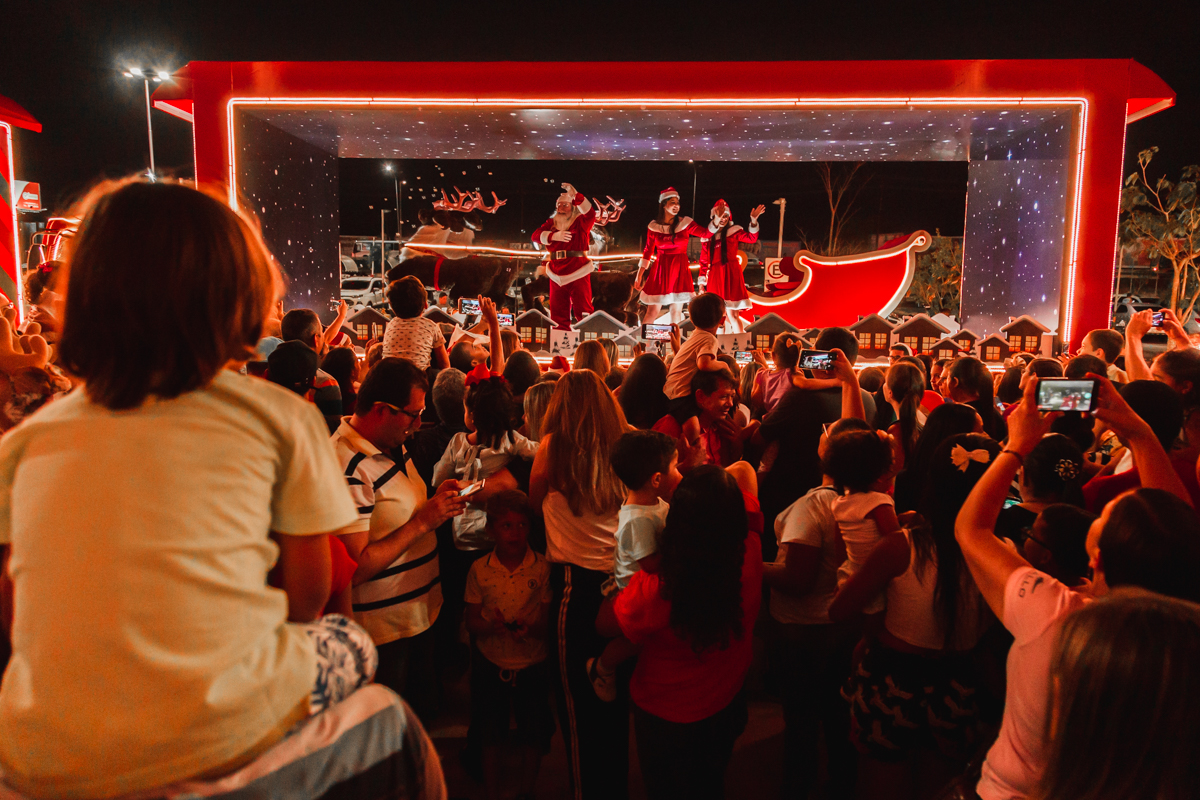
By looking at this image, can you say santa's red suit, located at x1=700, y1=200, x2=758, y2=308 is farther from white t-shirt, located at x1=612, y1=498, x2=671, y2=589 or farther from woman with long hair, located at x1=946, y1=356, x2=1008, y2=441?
white t-shirt, located at x1=612, y1=498, x2=671, y2=589

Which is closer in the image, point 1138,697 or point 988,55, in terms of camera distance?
point 1138,697

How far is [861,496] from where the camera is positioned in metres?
2.16

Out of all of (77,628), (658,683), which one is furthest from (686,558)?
(77,628)

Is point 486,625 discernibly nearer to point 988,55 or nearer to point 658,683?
point 658,683

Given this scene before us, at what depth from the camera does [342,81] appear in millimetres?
8211

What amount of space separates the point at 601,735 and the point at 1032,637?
1.43m

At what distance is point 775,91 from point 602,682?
A: 25.2 feet

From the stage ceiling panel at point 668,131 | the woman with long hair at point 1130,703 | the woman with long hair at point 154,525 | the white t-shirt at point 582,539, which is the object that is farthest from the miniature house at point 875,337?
the woman with long hair at point 154,525

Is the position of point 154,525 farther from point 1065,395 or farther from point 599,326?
point 599,326

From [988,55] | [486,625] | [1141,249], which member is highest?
[988,55]

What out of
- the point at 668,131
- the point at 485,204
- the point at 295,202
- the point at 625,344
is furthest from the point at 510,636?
the point at 485,204

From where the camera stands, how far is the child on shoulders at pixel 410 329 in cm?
407

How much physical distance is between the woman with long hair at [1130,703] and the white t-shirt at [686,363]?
8.64 feet

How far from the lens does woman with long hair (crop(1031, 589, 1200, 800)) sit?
874 mm
